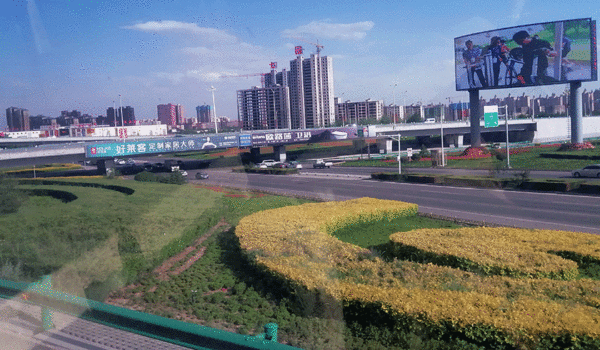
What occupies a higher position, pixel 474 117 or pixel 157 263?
pixel 474 117

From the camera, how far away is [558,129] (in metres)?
46.2

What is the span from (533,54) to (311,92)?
47.8 feet

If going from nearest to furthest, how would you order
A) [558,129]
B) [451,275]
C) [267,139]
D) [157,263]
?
1. [451,275]
2. [157,263]
3. [267,139]
4. [558,129]

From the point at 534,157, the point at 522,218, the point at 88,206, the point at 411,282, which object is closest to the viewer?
the point at 411,282

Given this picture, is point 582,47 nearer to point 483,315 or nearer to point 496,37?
point 496,37

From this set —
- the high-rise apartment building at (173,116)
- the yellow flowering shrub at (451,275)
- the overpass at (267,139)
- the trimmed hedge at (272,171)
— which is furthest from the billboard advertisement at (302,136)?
the yellow flowering shrub at (451,275)

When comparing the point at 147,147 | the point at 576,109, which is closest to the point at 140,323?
the point at 147,147

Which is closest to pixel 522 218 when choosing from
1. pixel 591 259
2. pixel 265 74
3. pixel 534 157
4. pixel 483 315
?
pixel 591 259

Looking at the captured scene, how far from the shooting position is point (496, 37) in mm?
29562

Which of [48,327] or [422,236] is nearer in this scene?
[48,327]

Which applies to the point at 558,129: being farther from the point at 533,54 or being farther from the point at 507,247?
the point at 507,247

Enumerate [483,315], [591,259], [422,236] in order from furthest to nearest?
[422,236], [591,259], [483,315]

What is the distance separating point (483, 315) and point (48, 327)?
3072 millimetres

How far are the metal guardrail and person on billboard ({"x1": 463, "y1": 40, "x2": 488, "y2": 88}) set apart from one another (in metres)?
30.6
